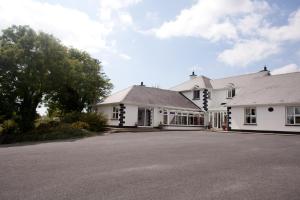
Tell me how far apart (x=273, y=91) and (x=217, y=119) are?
8.32 metres

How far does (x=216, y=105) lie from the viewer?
3469 cm

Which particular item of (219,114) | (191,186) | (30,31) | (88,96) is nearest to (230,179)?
(191,186)

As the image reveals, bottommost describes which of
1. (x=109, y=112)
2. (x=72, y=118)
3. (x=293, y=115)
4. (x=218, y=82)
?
(x=72, y=118)

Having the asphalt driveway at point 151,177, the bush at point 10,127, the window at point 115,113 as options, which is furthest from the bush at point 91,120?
the asphalt driveway at point 151,177

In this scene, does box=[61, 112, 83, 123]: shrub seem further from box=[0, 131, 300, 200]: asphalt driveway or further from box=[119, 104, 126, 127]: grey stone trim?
box=[0, 131, 300, 200]: asphalt driveway

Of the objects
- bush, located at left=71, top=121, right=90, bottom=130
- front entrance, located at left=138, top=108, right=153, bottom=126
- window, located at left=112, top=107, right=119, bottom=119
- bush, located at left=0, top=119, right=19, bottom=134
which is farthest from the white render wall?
bush, located at left=0, top=119, right=19, bottom=134

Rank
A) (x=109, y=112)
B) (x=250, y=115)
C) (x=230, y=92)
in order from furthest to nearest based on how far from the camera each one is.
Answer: (x=230, y=92)
(x=109, y=112)
(x=250, y=115)

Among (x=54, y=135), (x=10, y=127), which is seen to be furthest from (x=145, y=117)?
(x=10, y=127)

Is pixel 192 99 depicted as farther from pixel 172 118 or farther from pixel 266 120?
pixel 266 120

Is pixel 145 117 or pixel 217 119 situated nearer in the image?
pixel 145 117

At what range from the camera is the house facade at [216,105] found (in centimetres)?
2427

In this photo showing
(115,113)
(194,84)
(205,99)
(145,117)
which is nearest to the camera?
(115,113)

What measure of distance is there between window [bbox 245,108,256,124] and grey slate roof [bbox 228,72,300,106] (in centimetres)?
Answer: 86

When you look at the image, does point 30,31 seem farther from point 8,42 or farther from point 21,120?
point 21,120
